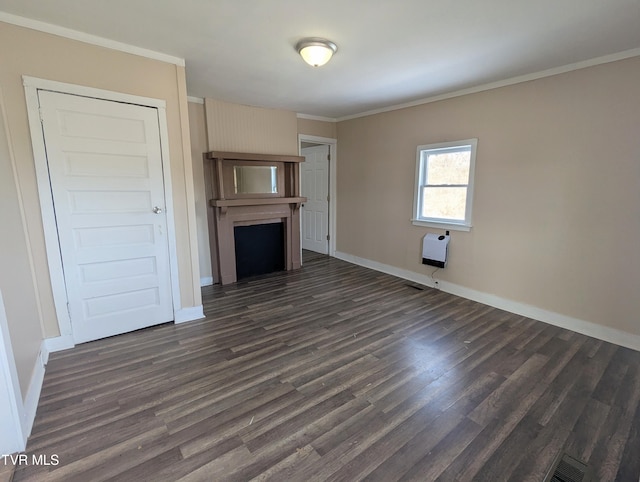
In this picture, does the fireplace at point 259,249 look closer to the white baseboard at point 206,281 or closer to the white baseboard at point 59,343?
the white baseboard at point 206,281

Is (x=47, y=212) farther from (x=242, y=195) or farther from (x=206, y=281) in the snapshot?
(x=242, y=195)

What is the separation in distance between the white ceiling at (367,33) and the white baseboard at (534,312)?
243 cm

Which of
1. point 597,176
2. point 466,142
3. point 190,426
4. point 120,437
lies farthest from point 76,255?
point 597,176

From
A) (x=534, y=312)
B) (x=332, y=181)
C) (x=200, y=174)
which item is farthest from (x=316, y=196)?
(x=534, y=312)

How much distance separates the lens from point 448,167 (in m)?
3.96

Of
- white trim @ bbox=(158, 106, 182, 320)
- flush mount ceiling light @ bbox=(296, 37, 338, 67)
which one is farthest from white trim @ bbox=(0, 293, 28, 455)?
flush mount ceiling light @ bbox=(296, 37, 338, 67)

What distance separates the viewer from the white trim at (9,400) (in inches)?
59.7

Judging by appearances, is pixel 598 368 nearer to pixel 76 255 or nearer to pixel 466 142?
pixel 466 142

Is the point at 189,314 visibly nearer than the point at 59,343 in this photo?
No

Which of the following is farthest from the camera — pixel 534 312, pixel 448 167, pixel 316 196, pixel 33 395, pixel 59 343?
pixel 316 196

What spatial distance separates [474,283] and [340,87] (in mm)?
2905

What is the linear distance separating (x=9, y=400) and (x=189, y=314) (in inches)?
64.4

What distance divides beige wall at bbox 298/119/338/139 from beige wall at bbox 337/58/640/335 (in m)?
1.43

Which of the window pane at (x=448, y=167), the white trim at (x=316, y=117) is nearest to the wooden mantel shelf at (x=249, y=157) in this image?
the white trim at (x=316, y=117)
